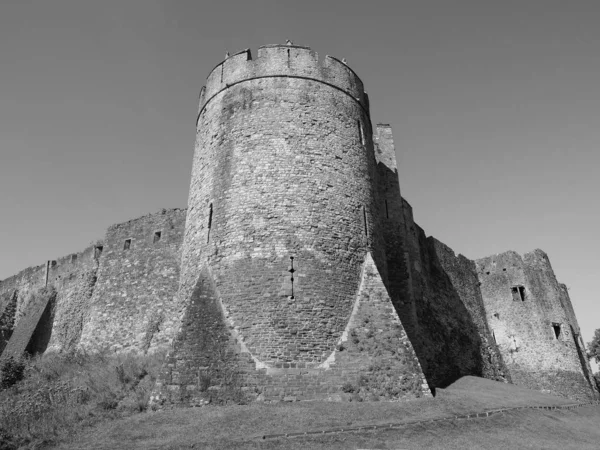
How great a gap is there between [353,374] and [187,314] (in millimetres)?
4538

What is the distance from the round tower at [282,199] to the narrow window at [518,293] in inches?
645

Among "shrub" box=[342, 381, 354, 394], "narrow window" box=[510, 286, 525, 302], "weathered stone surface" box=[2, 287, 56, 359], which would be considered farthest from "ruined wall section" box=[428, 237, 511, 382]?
"weathered stone surface" box=[2, 287, 56, 359]

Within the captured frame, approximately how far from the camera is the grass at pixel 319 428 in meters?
9.18

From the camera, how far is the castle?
1199 cm

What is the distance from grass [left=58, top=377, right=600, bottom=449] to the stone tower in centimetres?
80

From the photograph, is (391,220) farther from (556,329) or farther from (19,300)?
(19,300)

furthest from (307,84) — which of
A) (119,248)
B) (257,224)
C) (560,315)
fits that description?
(560,315)

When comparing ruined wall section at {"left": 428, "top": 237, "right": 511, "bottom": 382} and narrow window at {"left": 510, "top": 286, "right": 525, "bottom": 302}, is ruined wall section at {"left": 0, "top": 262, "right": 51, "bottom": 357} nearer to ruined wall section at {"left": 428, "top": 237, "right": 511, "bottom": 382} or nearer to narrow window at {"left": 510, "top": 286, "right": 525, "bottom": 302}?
ruined wall section at {"left": 428, "top": 237, "right": 511, "bottom": 382}

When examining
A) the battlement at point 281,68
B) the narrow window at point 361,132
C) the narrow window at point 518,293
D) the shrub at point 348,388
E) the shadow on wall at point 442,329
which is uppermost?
the battlement at point 281,68

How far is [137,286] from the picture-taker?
19625mm

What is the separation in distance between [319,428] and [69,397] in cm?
707

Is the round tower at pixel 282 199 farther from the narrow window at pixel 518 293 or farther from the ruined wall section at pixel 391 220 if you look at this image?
the narrow window at pixel 518 293

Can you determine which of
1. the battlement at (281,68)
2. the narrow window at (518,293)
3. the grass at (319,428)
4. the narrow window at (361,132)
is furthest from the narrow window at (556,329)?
the battlement at (281,68)

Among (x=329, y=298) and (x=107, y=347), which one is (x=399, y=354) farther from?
(x=107, y=347)
